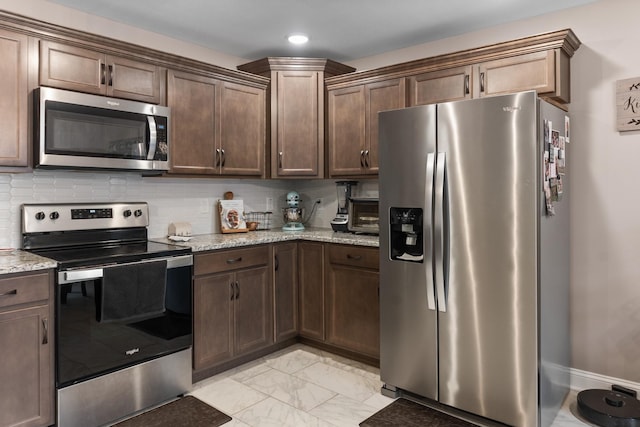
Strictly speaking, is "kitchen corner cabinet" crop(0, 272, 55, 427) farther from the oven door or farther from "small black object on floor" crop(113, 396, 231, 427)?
"small black object on floor" crop(113, 396, 231, 427)

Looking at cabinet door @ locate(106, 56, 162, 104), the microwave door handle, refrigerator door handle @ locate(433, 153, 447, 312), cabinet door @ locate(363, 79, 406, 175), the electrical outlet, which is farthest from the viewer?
the electrical outlet

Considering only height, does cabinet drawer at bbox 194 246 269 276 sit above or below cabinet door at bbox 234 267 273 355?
above

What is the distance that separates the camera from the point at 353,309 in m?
3.29

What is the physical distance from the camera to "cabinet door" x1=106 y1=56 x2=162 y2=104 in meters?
2.77

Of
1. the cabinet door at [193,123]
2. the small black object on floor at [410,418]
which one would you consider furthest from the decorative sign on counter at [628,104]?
the cabinet door at [193,123]

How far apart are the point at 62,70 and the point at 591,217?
3.35 meters

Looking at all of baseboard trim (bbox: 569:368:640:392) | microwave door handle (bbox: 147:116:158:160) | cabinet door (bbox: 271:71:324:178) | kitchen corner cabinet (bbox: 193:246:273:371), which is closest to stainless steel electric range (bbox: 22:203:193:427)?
kitchen corner cabinet (bbox: 193:246:273:371)

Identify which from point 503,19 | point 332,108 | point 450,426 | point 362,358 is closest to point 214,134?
point 332,108

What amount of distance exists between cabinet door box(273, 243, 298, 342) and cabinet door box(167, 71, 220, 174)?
82cm

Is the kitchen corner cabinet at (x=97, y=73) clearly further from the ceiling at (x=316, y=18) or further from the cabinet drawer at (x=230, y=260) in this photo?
the cabinet drawer at (x=230, y=260)

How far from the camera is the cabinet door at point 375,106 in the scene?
11.1 ft

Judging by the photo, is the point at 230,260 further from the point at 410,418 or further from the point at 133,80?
the point at 410,418

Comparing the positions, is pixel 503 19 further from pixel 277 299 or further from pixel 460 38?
pixel 277 299

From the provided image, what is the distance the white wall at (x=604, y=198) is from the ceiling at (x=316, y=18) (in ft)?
0.91
